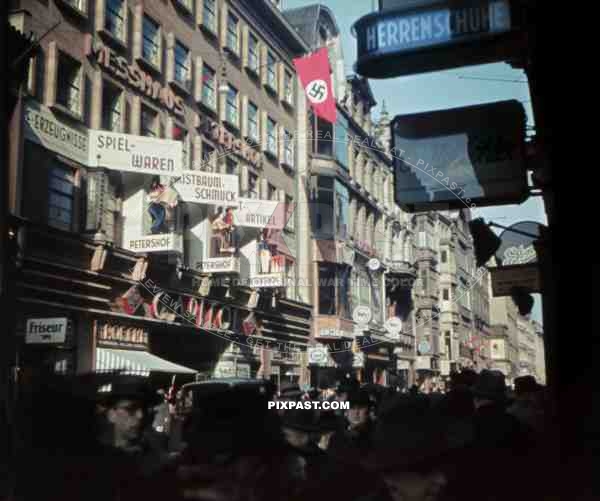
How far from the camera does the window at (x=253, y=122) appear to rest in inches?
446

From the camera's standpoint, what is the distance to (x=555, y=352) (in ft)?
18.3

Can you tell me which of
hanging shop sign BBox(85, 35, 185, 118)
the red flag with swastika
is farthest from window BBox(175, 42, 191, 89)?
the red flag with swastika

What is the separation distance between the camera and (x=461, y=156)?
19.2 ft

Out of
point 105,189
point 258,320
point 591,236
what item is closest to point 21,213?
point 105,189

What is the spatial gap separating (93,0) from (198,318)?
A: 5838 millimetres

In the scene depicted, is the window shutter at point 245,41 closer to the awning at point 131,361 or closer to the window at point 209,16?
the window at point 209,16

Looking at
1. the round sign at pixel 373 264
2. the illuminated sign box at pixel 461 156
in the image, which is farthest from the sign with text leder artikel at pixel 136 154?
the illuminated sign box at pixel 461 156

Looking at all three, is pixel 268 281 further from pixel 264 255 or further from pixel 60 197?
pixel 60 197

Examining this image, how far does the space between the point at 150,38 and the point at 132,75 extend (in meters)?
0.81

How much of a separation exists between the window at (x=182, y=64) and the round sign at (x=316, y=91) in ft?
18.2

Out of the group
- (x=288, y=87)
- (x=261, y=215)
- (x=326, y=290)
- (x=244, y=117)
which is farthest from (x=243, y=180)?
(x=326, y=290)

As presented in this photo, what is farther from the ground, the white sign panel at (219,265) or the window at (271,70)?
the window at (271,70)

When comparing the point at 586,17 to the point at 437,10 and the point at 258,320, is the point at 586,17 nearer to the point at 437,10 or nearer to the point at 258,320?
the point at 437,10

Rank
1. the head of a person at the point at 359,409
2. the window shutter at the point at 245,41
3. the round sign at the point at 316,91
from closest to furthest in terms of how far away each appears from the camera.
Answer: the head of a person at the point at 359,409
the round sign at the point at 316,91
the window shutter at the point at 245,41
